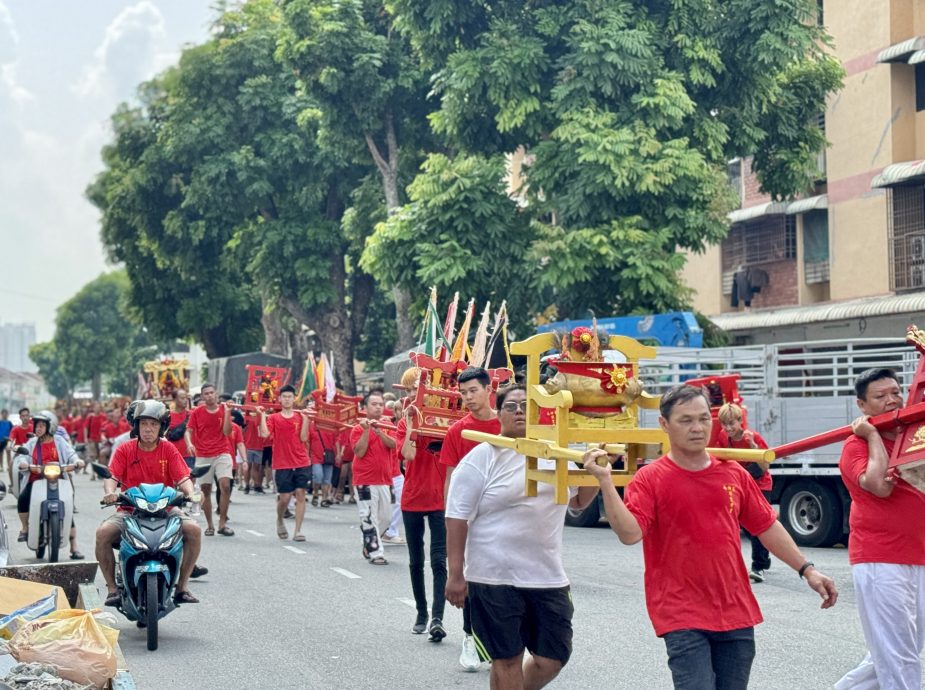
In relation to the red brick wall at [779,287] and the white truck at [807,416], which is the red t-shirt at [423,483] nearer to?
the white truck at [807,416]

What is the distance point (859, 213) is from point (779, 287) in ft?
13.4

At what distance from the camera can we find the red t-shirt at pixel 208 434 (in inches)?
690

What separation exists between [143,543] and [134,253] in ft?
115

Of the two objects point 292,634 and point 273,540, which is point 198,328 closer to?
point 273,540

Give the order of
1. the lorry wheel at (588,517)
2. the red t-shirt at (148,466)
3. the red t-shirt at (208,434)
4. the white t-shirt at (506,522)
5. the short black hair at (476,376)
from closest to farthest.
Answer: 1. the white t-shirt at (506,522)
2. the short black hair at (476,376)
3. the red t-shirt at (148,466)
4. the red t-shirt at (208,434)
5. the lorry wheel at (588,517)

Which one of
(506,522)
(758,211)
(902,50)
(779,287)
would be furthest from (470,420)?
(779,287)

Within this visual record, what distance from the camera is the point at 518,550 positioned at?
6414 mm

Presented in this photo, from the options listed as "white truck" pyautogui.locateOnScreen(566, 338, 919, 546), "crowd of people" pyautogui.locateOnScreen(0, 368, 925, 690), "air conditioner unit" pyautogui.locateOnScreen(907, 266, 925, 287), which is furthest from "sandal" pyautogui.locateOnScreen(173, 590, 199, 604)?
"air conditioner unit" pyautogui.locateOnScreen(907, 266, 925, 287)

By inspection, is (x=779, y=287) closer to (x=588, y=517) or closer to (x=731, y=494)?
(x=588, y=517)

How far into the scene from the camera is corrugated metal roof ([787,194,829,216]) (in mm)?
30109

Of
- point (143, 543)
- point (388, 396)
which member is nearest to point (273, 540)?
point (388, 396)

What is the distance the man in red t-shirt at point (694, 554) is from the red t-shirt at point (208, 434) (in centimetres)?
1276

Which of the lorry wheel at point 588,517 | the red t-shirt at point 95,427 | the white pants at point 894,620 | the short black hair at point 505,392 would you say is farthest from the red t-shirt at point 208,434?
the red t-shirt at point 95,427

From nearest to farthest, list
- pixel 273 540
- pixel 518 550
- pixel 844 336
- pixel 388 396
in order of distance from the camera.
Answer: pixel 518 550 → pixel 273 540 → pixel 388 396 → pixel 844 336
